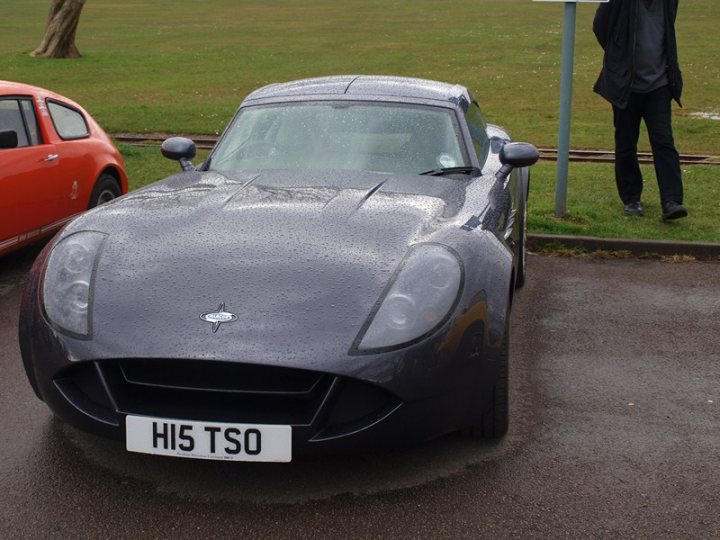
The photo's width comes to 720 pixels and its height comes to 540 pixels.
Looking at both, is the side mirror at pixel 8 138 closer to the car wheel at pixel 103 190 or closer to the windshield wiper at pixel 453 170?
the car wheel at pixel 103 190

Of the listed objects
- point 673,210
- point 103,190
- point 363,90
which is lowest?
point 673,210

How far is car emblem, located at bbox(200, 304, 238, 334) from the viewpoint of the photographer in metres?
3.63

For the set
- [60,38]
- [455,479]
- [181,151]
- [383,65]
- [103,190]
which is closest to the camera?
[455,479]

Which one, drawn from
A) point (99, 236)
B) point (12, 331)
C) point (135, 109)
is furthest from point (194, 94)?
point (99, 236)

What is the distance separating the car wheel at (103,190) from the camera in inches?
315

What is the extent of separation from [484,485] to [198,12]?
49555 mm

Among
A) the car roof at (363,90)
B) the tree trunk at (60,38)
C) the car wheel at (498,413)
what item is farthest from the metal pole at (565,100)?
the tree trunk at (60,38)

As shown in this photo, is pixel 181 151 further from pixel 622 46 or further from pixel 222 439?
pixel 622 46

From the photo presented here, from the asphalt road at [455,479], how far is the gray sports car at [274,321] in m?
0.23

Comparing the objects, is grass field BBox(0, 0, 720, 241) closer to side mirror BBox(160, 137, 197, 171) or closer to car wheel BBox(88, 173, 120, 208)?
car wheel BBox(88, 173, 120, 208)

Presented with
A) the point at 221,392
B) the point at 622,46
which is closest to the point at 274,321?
the point at 221,392

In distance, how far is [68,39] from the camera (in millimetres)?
29078

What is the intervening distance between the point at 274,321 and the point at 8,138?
392 centimetres

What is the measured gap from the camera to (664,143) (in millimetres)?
8039
